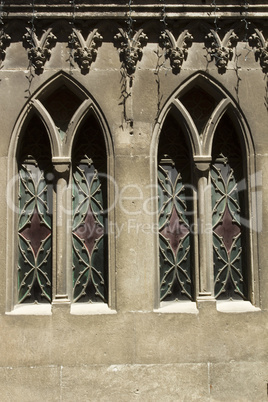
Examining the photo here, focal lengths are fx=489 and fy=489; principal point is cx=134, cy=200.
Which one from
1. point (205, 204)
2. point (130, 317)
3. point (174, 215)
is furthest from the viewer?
point (174, 215)

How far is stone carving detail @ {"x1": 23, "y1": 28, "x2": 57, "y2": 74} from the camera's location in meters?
6.59

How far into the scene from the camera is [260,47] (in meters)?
6.75

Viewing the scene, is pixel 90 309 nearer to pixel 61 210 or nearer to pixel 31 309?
pixel 31 309

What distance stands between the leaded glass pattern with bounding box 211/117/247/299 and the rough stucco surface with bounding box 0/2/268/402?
0.93ft

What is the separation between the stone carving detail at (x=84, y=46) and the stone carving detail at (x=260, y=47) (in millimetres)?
2123

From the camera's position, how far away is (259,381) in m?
6.38

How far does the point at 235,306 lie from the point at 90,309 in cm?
194

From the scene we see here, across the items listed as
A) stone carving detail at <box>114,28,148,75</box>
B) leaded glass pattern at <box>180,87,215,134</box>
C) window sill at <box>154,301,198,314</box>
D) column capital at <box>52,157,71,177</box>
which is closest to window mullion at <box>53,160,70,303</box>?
column capital at <box>52,157,71,177</box>

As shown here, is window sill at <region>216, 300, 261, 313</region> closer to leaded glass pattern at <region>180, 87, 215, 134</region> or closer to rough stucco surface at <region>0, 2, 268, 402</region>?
rough stucco surface at <region>0, 2, 268, 402</region>

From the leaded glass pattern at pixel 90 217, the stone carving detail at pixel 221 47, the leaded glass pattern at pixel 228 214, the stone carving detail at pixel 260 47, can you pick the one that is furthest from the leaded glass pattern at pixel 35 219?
the stone carving detail at pixel 260 47

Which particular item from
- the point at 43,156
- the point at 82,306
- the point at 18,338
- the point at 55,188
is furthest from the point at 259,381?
the point at 43,156

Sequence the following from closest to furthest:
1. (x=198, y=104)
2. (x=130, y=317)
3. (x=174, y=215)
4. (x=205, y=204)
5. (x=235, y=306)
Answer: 1. (x=130, y=317)
2. (x=235, y=306)
3. (x=205, y=204)
4. (x=174, y=215)
5. (x=198, y=104)
